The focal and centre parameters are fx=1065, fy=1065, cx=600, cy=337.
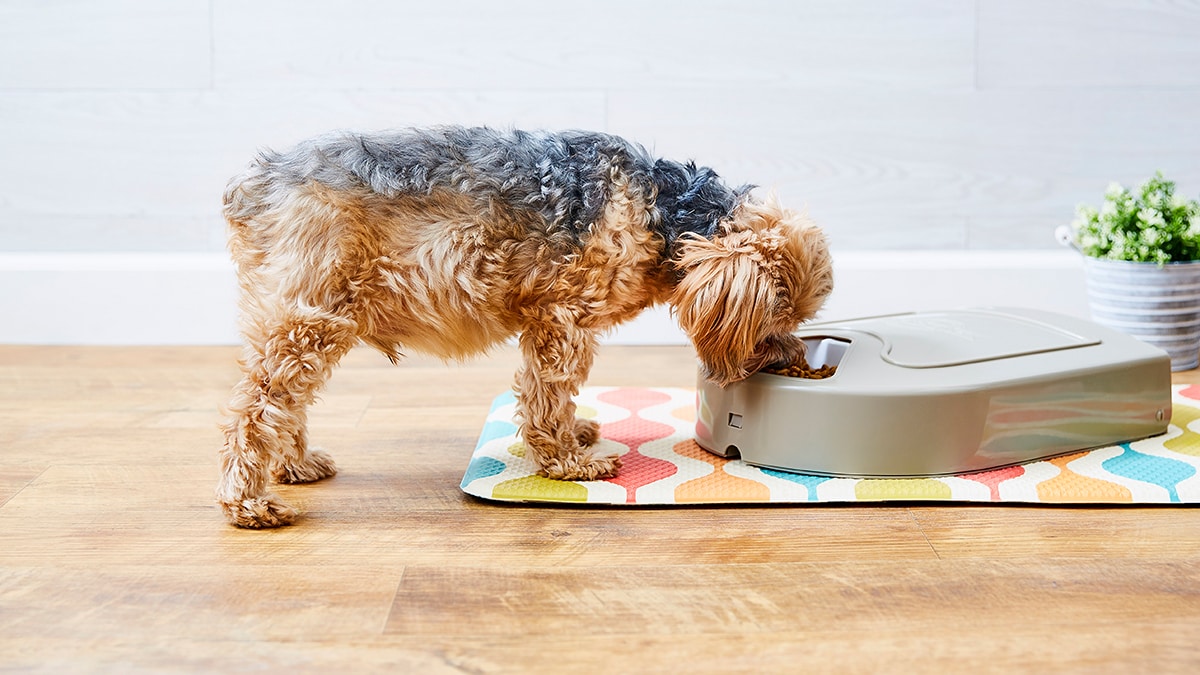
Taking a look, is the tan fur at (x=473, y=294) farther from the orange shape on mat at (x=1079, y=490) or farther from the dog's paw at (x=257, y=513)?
the orange shape on mat at (x=1079, y=490)

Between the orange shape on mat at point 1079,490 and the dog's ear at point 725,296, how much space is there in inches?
27.3

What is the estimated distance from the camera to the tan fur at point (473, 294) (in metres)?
2.12

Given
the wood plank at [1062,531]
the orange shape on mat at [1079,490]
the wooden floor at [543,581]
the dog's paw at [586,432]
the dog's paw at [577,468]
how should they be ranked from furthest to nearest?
the dog's paw at [586,432] → the dog's paw at [577,468] → the orange shape on mat at [1079,490] → the wood plank at [1062,531] → the wooden floor at [543,581]

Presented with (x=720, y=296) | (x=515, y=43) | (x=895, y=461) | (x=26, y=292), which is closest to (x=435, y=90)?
(x=515, y=43)

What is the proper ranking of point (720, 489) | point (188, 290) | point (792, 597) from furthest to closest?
point (188, 290) < point (720, 489) < point (792, 597)

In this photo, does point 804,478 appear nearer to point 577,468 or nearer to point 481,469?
point 577,468

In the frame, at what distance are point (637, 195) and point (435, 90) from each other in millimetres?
1793

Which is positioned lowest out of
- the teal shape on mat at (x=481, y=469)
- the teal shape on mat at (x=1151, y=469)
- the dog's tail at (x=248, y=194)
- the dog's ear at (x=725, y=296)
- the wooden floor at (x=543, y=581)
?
the wooden floor at (x=543, y=581)

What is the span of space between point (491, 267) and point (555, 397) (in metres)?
0.34

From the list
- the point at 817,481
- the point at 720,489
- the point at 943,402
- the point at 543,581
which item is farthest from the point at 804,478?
the point at 543,581

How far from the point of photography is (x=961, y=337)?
252 centimetres

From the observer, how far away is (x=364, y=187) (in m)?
2.16

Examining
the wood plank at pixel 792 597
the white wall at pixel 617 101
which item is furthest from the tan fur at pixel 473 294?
the white wall at pixel 617 101

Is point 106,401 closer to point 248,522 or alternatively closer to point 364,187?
point 248,522
